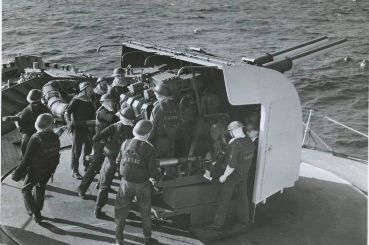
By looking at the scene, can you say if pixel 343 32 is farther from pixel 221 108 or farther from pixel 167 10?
pixel 221 108

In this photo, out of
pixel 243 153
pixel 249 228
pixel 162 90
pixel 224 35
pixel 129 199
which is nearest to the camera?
pixel 129 199

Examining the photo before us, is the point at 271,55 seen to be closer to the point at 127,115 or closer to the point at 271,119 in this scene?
the point at 271,119

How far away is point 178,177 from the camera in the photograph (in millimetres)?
6836

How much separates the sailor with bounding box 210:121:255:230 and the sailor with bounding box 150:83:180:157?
2.55 feet

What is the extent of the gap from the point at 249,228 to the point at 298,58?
294 cm

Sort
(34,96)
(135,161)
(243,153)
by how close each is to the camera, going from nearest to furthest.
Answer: (135,161), (243,153), (34,96)

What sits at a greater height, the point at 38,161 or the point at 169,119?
the point at 169,119

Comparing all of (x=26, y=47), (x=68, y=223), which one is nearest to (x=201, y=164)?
(x=68, y=223)

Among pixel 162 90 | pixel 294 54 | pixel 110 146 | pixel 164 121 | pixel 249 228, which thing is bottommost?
pixel 249 228

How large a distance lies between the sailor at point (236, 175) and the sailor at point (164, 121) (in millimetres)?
777

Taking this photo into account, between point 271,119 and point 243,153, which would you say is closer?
point 243,153

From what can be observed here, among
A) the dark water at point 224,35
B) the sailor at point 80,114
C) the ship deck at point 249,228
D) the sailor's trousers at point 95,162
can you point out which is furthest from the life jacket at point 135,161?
the dark water at point 224,35

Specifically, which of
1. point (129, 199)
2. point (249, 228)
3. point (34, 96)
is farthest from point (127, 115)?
point (249, 228)

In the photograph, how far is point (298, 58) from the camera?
27.5ft
